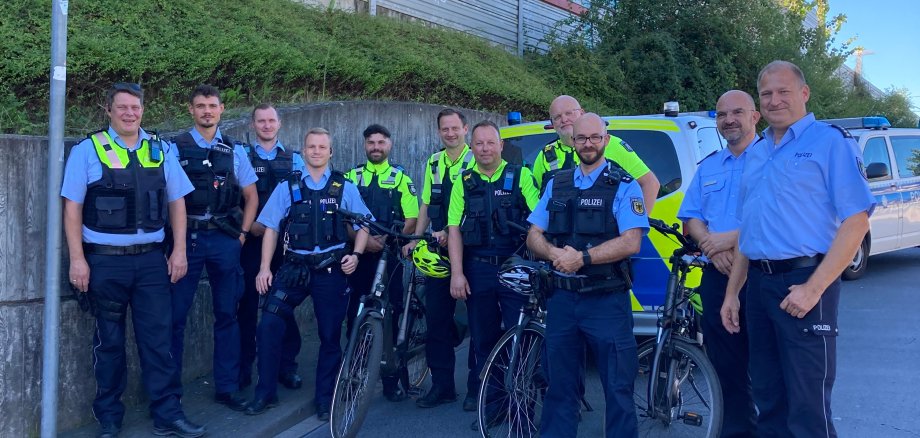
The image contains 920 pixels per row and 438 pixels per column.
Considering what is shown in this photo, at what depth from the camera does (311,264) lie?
5246 millimetres

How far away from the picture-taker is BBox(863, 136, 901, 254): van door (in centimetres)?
1059

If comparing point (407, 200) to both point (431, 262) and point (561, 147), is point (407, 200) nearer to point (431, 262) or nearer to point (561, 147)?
point (431, 262)

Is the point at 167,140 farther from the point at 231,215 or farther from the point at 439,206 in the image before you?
the point at 439,206

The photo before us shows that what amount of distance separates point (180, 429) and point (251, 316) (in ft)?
4.21

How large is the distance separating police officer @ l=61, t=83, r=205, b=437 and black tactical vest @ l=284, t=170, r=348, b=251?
0.73 metres

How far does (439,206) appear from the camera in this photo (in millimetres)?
5625

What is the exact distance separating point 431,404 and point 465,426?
1.48 feet

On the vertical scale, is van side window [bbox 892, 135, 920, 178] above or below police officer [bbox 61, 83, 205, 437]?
above

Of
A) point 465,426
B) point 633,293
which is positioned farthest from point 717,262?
point 465,426

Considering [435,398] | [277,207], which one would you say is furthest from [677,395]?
[277,207]

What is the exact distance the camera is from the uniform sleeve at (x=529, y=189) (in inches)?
201

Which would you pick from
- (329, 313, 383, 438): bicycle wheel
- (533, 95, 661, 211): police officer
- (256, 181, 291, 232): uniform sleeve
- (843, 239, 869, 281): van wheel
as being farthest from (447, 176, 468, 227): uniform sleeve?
(843, 239, 869, 281): van wheel

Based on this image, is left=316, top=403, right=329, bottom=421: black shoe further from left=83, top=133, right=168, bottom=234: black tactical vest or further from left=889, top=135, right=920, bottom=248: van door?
left=889, top=135, right=920, bottom=248: van door

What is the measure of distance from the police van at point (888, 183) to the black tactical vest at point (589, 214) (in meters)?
7.59
